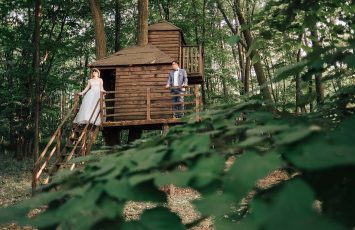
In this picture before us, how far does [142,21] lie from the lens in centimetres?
1720

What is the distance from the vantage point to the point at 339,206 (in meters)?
1.42

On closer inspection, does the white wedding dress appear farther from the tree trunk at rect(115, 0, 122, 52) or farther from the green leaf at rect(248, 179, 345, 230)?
the tree trunk at rect(115, 0, 122, 52)

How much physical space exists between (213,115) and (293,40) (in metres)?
1.43

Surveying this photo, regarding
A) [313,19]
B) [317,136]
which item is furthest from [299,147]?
[313,19]

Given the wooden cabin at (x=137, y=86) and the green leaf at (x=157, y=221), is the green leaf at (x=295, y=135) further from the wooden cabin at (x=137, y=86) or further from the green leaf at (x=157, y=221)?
the wooden cabin at (x=137, y=86)

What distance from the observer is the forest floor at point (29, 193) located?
403 inches

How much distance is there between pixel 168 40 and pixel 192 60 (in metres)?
2.47

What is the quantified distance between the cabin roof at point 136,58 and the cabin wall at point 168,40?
6.58 metres

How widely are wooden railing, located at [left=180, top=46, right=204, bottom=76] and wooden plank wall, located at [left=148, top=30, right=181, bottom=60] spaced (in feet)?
1.53

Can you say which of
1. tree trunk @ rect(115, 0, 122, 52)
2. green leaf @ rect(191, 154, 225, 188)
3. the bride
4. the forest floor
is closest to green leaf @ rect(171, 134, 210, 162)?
green leaf @ rect(191, 154, 225, 188)

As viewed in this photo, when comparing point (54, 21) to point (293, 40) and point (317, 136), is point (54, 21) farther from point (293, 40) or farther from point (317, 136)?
point (317, 136)

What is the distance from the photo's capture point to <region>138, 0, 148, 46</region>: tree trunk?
17094mm

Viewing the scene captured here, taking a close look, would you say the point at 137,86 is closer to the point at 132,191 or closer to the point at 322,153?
the point at 132,191

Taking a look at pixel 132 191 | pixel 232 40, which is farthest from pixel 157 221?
pixel 232 40
